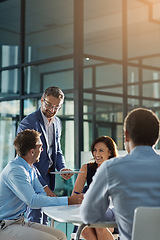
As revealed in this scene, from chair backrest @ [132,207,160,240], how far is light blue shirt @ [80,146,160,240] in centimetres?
10

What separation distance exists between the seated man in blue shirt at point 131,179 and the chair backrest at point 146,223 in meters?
0.10

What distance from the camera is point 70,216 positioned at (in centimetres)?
240

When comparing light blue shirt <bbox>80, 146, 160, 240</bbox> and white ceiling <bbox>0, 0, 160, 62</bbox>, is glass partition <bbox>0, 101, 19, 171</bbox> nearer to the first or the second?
white ceiling <bbox>0, 0, 160, 62</bbox>

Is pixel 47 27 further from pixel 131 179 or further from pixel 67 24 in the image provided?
pixel 131 179

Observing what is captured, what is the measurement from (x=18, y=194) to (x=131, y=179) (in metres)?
1.02

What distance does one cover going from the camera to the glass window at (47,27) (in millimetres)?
6957

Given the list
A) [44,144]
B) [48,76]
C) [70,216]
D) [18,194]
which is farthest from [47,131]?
[48,76]

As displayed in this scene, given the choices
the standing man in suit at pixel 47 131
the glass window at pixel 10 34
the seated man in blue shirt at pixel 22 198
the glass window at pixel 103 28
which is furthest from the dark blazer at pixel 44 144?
the glass window at pixel 10 34

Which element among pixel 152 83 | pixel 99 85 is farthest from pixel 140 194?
pixel 152 83

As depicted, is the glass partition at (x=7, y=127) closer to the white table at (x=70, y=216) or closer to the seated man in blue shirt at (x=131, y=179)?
the white table at (x=70, y=216)

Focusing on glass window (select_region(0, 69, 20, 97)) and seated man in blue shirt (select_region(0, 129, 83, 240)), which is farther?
glass window (select_region(0, 69, 20, 97))

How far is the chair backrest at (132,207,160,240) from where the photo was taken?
1873 millimetres

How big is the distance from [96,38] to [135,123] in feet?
17.5

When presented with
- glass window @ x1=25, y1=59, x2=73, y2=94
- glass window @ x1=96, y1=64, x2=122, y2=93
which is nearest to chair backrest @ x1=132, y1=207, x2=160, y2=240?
glass window @ x1=25, y1=59, x2=73, y2=94
